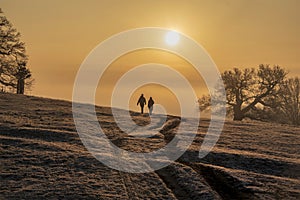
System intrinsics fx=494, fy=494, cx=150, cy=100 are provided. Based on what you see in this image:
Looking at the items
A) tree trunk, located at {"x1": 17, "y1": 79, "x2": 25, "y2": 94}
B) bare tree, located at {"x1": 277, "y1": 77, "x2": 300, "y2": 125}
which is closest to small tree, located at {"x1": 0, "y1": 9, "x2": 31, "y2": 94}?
tree trunk, located at {"x1": 17, "y1": 79, "x2": 25, "y2": 94}

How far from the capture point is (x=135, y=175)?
2848cm

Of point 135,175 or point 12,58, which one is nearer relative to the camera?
point 135,175

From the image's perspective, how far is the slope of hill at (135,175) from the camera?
84.0 ft

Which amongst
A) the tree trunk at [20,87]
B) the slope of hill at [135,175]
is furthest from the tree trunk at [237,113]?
the slope of hill at [135,175]

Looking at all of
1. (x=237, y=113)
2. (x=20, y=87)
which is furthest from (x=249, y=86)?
(x=20, y=87)

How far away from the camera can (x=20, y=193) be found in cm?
2464

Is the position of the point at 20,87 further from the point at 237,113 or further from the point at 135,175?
the point at 135,175

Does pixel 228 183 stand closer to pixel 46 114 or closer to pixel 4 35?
pixel 46 114

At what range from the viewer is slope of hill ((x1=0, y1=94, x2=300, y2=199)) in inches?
1008

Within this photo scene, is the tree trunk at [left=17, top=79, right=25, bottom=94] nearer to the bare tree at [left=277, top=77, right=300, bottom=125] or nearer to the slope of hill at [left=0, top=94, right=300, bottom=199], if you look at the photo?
the slope of hill at [left=0, top=94, right=300, bottom=199]

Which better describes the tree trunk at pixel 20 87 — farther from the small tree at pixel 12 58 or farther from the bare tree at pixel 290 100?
the bare tree at pixel 290 100

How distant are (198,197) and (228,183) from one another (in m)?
3.26

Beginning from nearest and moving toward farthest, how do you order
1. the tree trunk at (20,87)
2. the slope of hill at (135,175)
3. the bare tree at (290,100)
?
1. the slope of hill at (135,175)
2. the tree trunk at (20,87)
3. the bare tree at (290,100)

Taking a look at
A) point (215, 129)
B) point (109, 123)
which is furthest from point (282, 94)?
point (109, 123)
